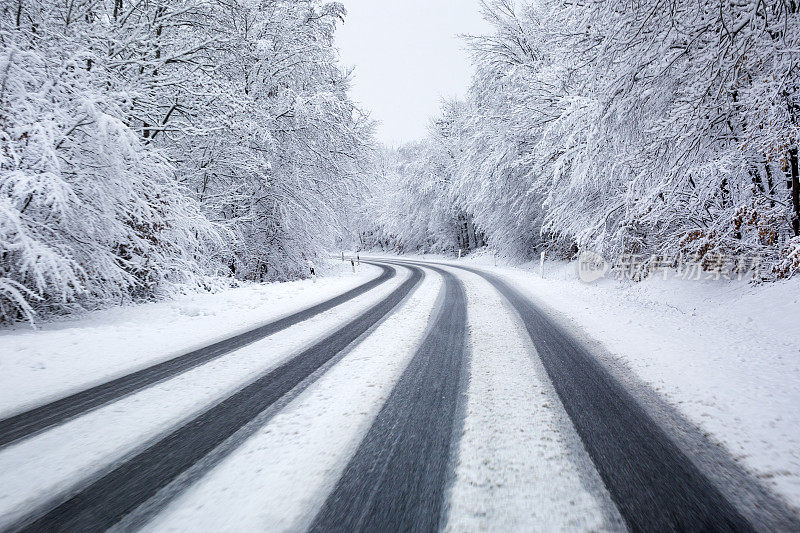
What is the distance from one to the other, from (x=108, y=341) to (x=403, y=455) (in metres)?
4.48

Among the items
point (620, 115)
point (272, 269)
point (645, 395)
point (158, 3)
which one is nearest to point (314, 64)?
point (158, 3)

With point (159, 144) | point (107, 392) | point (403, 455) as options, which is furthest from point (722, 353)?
point (159, 144)

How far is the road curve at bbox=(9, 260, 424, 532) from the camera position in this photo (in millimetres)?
1400

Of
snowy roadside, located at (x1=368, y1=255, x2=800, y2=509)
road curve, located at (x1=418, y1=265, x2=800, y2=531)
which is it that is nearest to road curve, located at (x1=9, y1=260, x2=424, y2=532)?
road curve, located at (x1=418, y1=265, x2=800, y2=531)

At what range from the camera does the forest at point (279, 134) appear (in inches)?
180

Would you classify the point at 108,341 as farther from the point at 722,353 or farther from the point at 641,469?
the point at 722,353

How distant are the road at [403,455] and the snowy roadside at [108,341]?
0.42 m

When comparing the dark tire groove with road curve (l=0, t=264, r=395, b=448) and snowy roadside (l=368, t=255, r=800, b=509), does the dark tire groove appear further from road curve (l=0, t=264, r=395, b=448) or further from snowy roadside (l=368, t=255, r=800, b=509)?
road curve (l=0, t=264, r=395, b=448)

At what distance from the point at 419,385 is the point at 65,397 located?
2.76 m

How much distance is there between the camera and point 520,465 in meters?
1.76

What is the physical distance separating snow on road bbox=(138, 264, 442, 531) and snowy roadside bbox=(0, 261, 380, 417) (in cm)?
200

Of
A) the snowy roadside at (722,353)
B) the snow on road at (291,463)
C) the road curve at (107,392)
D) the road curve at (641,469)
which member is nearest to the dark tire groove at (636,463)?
the road curve at (641,469)

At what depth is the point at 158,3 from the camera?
8.01m

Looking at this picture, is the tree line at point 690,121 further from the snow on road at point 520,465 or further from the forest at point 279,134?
the snow on road at point 520,465
